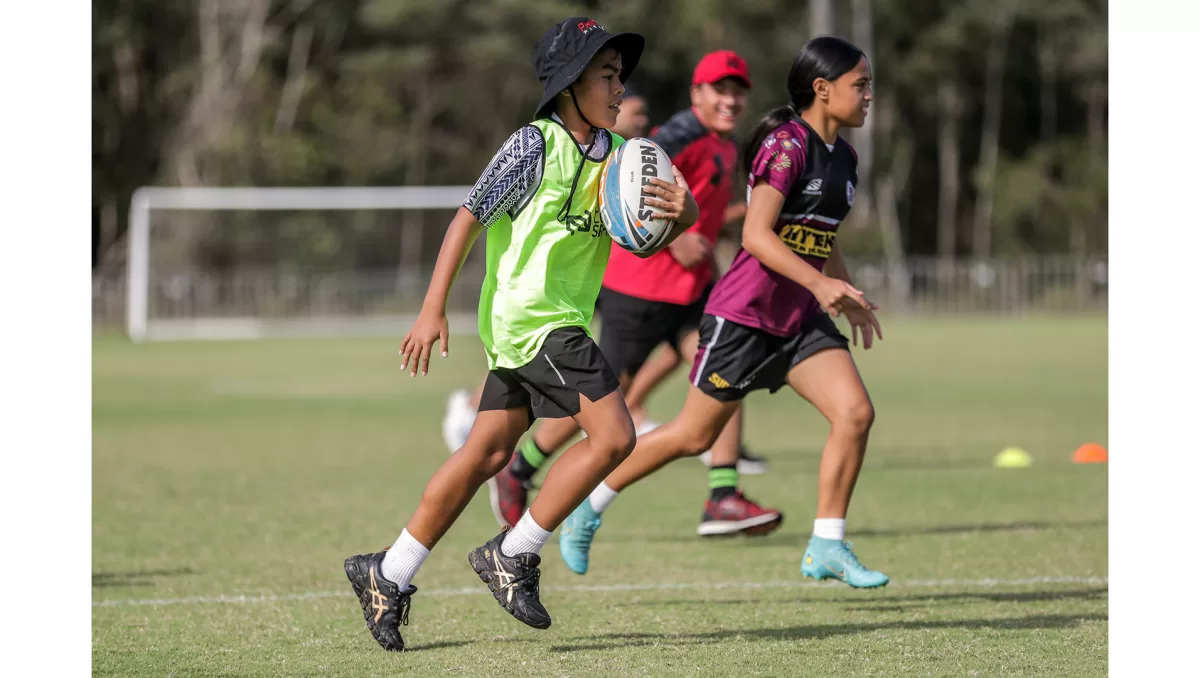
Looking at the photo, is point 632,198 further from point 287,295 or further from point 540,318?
point 287,295

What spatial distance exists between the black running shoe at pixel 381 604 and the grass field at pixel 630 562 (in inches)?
4.3

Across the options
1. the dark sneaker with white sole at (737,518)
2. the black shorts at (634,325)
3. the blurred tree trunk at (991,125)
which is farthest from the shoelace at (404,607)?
the blurred tree trunk at (991,125)

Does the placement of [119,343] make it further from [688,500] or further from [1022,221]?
[1022,221]

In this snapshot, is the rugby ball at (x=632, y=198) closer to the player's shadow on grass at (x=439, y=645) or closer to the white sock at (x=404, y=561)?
the white sock at (x=404, y=561)

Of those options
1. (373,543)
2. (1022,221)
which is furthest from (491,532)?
(1022,221)

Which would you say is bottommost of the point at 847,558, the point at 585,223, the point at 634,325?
the point at 847,558

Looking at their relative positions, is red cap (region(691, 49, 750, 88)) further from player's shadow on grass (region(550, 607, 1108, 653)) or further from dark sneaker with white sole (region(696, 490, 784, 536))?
player's shadow on grass (region(550, 607, 1108, 653))

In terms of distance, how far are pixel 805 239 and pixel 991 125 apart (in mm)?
48615

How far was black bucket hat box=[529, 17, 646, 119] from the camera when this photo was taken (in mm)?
5137

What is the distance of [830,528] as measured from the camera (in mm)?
5863

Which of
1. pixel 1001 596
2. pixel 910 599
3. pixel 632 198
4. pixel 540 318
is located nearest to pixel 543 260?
pixel 540 318

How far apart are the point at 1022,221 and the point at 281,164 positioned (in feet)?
72.4
